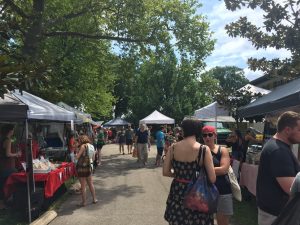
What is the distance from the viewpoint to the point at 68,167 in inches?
463

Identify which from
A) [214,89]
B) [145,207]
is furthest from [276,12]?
[145,207]

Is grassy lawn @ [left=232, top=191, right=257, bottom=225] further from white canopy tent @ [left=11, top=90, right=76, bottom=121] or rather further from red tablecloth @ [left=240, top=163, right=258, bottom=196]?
white canopy tent @ [left=11, top=90, right=76, bottom=121]

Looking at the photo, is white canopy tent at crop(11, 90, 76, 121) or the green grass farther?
white canopy tent at crop(11, 90, 76, 121)

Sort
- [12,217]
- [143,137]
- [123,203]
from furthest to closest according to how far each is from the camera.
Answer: [143,137], [123,203], [12,217]

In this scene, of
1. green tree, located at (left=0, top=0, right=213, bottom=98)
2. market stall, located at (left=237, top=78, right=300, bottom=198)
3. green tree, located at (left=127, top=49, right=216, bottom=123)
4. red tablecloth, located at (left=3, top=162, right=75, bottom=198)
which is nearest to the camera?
market stall, located at (left=237, top=78, right=300, bottom=198)

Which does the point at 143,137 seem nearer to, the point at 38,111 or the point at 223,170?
the point at 38,111

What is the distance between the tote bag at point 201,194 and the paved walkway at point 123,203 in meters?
3.91

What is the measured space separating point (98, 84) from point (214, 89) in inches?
521

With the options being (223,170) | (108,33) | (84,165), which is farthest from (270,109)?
(108,33)

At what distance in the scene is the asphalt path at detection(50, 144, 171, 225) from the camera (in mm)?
8555

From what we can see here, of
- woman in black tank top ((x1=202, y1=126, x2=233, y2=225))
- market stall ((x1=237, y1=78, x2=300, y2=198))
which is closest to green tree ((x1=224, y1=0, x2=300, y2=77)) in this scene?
market stall ((x1=237, y1=78, x2=300, y2=198))

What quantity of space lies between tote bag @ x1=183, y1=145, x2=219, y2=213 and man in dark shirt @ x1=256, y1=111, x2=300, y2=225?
62 cm

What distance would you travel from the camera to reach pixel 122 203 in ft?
33.6

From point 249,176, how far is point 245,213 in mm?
822
